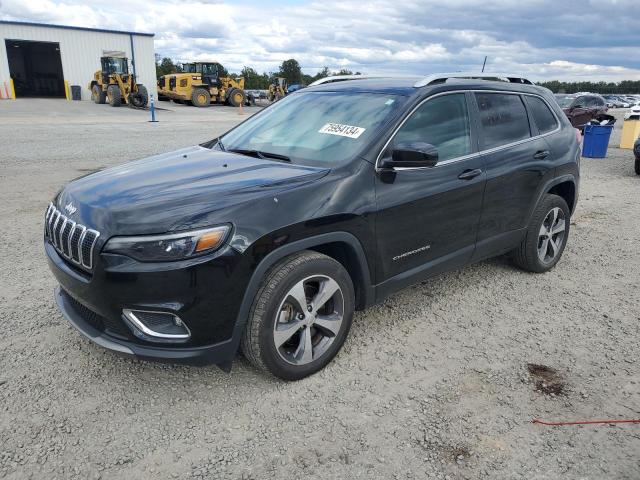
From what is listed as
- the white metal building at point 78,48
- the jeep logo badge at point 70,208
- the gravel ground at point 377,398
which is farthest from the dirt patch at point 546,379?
the white metal building at point 78,48

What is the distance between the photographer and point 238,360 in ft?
10.7

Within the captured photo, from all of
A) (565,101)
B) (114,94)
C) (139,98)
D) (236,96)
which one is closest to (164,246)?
(565,101)

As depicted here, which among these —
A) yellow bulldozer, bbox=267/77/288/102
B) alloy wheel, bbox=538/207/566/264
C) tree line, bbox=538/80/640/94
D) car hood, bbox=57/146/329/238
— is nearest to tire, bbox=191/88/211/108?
yellow bulldozer, bbox=267/77/288/102

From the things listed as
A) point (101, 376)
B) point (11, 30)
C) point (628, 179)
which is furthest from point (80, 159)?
point (11, 30)

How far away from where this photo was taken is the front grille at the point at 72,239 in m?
2.64

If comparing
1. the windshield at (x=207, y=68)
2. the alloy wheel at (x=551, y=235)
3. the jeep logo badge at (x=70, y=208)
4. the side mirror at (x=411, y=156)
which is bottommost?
the alloy wheel at (x=551, y=235)

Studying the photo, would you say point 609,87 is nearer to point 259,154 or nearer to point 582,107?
point 582,107

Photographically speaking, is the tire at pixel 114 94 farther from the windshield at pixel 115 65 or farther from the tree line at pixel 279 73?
A: the tree line at pixel 279 73

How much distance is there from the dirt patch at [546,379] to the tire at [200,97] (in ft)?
102

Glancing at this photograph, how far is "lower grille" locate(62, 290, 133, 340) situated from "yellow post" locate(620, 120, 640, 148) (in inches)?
643

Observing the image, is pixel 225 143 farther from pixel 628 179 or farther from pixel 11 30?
pixel 11 30

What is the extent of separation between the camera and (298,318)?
2.97 meters

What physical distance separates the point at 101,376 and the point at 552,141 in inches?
164

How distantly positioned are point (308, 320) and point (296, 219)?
614 millimetres
